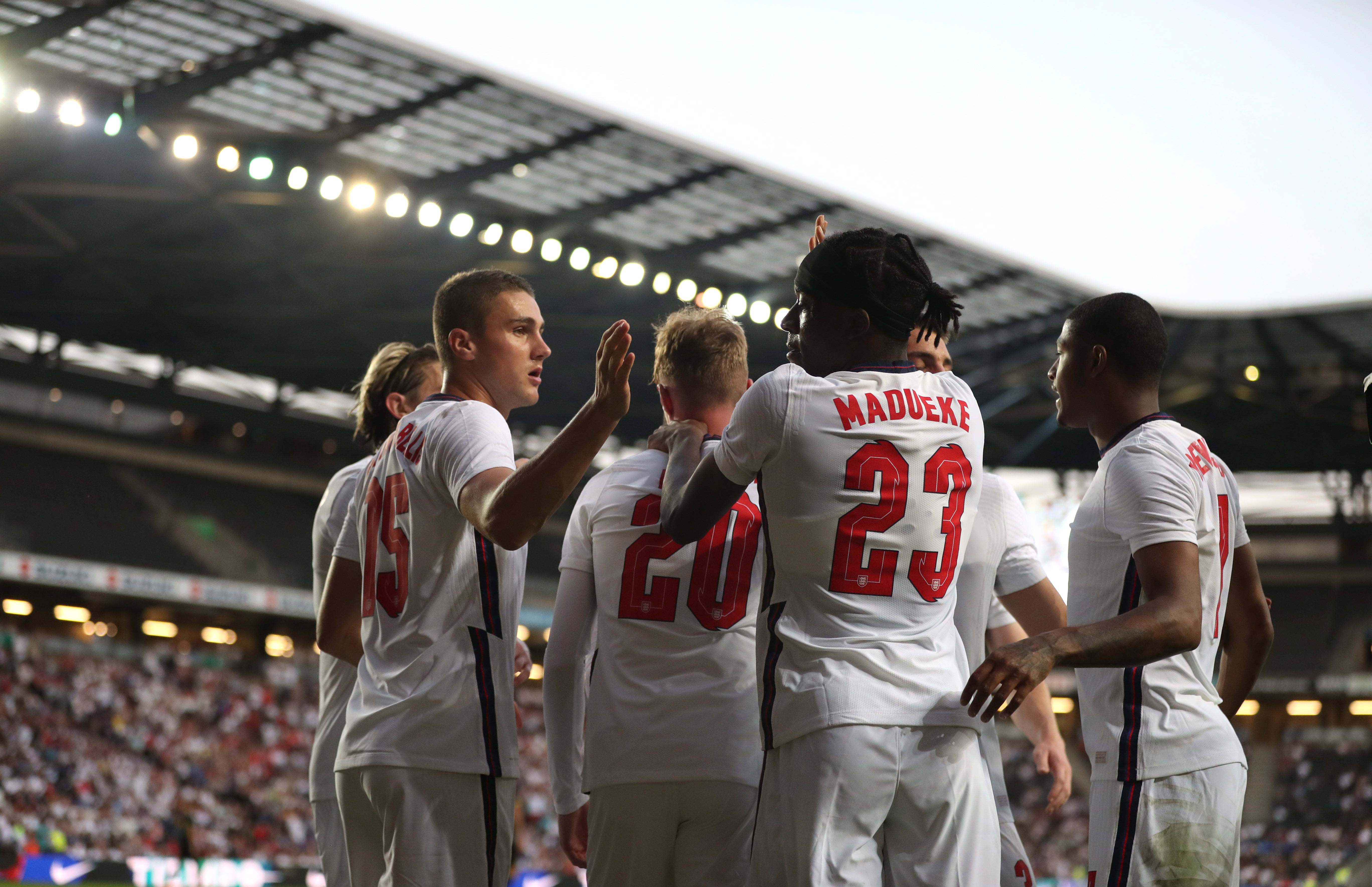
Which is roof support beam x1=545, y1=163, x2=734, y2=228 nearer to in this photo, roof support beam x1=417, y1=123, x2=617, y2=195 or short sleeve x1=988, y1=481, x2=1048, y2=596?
roof support beam x1=417, y1=123, x2=617, y2=195

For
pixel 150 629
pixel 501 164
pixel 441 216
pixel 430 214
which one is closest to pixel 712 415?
pixel 501 164

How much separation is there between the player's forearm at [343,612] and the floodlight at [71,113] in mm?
14415

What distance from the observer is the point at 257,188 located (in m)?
20.3

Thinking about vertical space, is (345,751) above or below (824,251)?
below

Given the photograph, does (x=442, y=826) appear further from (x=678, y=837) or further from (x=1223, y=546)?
(x=1223, y=546)

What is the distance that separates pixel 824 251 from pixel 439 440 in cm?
115

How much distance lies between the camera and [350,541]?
4105 mm

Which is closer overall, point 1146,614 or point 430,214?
point 1146,614

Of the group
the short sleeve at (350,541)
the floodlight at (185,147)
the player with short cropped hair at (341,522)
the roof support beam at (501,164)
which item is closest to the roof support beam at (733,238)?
the roof support beam at (501,164)

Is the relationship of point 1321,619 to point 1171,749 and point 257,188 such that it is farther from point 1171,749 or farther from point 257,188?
point 1171,749

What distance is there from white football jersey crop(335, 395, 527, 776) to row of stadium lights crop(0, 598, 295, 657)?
1091 inches

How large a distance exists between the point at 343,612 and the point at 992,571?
2.12m

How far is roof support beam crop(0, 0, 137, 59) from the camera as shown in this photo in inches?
612

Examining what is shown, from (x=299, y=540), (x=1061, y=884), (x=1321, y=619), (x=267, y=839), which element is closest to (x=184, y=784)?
(x=267, y=839)
